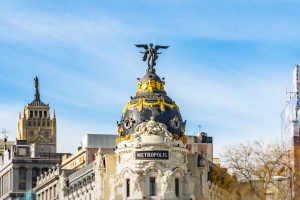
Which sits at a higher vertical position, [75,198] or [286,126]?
[286,126]

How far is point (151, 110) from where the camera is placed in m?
130

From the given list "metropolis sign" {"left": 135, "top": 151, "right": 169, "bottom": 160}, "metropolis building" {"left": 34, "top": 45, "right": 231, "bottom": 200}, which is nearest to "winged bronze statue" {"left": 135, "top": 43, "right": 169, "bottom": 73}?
"metropolis building" {"left": 34, "top": 45, "right": 231, "bottom": 200}

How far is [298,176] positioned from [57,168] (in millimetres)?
43748

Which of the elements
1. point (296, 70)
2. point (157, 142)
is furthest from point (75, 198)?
point (296, 70)

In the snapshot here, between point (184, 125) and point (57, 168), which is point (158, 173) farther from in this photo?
point (57, 168)

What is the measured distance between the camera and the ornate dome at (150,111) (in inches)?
5094

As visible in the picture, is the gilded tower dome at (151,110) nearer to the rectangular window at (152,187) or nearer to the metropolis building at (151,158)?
the metropolis building at (151,158)

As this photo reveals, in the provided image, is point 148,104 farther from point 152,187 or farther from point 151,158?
point 152,187

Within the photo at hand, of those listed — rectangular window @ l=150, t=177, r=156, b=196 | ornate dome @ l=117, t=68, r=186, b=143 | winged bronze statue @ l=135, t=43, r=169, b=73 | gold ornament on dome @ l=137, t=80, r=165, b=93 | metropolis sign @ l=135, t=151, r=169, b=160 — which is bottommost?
rectangular window @ l=150, t=177, r=156, b=196

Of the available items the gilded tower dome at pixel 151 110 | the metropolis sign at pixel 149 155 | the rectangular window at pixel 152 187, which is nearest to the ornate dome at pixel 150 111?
the gilded tower dome at pixel 151 110

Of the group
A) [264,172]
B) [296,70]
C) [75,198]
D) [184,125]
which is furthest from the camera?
[296,70]

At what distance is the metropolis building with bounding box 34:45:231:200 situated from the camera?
127125 mm

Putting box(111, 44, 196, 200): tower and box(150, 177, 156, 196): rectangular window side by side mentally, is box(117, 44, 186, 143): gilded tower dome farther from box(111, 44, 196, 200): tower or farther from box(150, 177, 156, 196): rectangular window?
box(150, 177, 156, 196): rectangular window

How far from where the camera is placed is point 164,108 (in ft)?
428
